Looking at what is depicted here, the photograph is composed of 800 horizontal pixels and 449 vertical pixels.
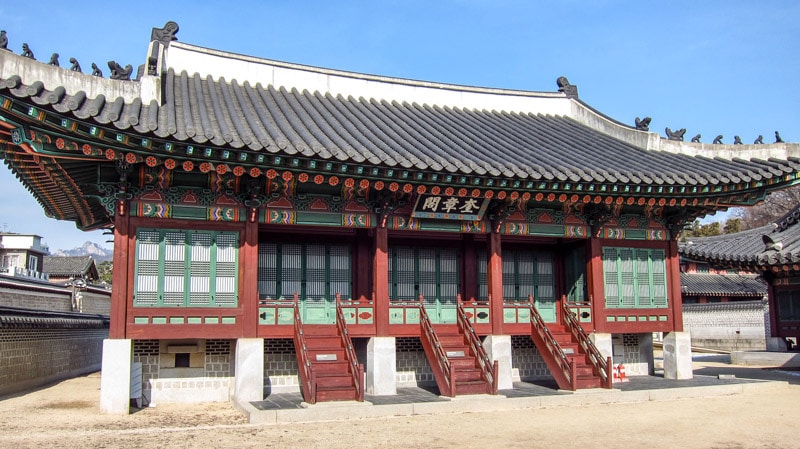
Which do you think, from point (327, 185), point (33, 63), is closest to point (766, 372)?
point (327, 185)

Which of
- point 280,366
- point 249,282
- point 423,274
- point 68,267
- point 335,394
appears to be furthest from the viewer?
point 68,267

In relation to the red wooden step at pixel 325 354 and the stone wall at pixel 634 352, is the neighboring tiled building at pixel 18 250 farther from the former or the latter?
the stone wall at pixel 634 352

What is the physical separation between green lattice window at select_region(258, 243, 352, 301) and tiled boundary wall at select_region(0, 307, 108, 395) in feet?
19.8

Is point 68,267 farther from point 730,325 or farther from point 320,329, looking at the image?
point 730,325

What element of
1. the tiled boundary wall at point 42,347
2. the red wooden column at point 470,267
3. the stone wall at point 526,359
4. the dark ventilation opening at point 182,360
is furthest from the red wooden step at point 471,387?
the tiled boundary wall at point 42,347

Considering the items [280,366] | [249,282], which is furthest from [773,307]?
[249,282]

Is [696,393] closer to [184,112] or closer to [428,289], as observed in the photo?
[428,289]

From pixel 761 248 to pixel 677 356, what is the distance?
32.1 feet

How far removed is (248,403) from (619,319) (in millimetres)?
9789

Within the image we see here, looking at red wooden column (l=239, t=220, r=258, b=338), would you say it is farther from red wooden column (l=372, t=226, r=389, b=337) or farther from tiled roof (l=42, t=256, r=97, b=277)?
tiled roof (l=42, t=256, r=97, b=277)

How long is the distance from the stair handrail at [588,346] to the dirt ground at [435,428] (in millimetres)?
995

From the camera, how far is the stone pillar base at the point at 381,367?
49.3 feet

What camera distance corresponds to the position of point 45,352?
19.2 m

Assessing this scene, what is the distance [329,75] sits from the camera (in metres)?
20.3
